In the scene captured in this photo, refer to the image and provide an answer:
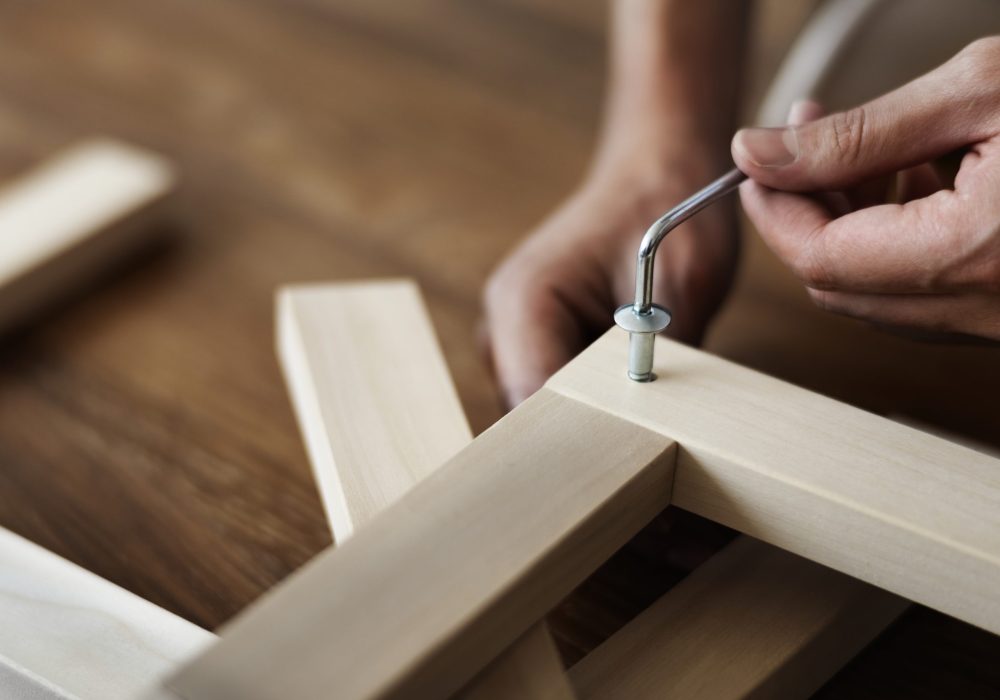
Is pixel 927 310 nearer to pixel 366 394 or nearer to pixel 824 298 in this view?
pixel 824 298

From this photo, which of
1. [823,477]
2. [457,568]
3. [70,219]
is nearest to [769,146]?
[823,477]

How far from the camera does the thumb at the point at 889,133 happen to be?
1.85ft

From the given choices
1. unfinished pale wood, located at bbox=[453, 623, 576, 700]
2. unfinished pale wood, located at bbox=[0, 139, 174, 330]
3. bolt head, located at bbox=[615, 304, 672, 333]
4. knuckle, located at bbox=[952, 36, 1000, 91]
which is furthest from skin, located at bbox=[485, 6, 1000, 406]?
unfinished pale wood, located at bbox=[0, 139, 174, 330]

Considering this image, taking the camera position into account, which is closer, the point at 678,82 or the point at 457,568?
the point at 457,568

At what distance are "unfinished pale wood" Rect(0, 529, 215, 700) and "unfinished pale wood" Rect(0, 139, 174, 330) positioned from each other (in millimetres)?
382

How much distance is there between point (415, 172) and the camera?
1.17 meters

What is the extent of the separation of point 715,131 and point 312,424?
1.43ft

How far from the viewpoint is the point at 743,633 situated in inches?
22.1

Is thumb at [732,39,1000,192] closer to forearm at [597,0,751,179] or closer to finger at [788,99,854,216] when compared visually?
finger at [788,99,854,216]

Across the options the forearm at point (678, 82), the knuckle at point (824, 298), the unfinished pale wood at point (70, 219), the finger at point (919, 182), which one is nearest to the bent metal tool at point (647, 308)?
the knuckle at point (824, 298)

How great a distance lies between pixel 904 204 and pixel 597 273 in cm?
26

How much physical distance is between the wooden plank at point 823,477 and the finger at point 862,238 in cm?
7

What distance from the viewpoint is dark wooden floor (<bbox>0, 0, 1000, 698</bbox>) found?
70 centimetres

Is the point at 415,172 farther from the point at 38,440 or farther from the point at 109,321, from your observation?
the point at 38,440
